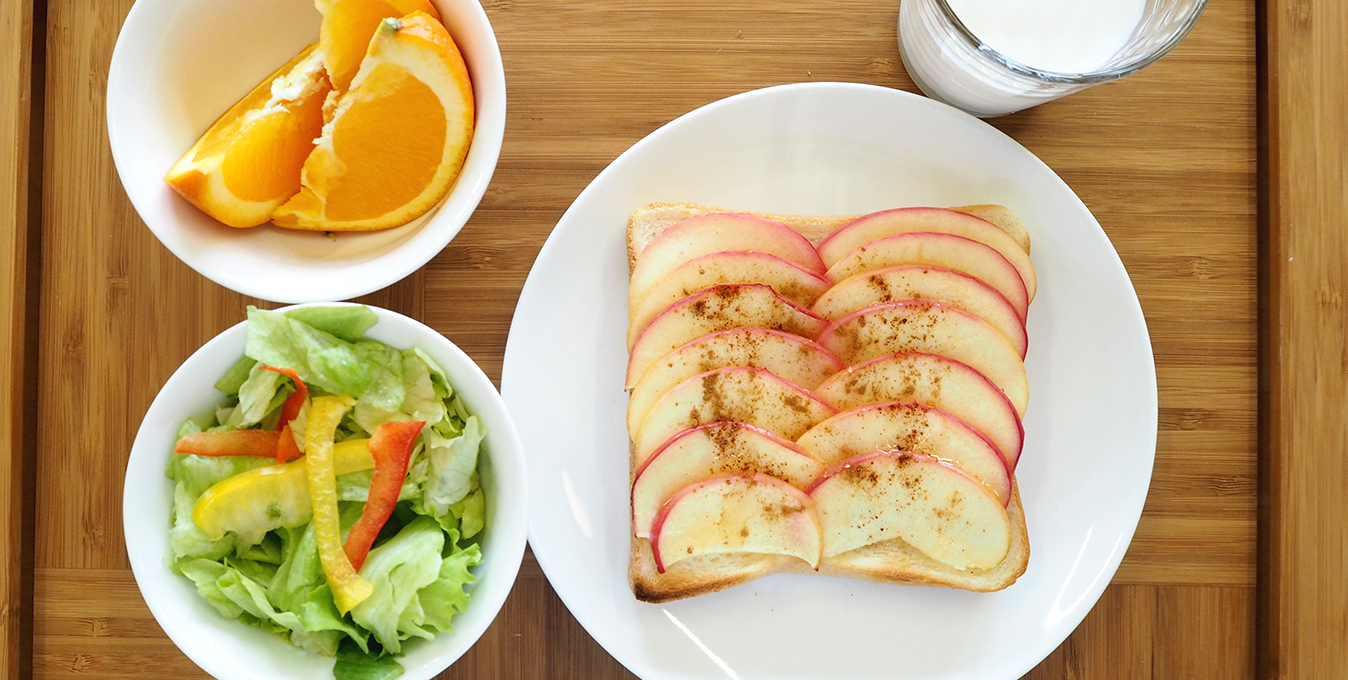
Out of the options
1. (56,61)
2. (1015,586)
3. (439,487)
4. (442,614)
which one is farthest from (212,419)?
(1015,586)

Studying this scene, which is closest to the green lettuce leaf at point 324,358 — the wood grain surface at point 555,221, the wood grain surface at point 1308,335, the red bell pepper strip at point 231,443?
the red bell pepper strip at point 231,443

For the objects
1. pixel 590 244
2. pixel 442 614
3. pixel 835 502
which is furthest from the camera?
pixel 590 244

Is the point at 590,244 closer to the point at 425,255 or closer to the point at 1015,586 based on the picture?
the point at 425,255

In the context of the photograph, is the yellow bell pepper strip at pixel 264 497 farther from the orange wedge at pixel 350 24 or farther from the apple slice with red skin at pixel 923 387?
the apple slice with red skin at pixel 923 387

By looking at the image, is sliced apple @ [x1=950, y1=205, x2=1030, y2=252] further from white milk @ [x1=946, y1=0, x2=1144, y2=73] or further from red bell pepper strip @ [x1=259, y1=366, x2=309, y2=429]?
red bell pepper strip @ [x1=259, y1=366, x2=309, y2=429]

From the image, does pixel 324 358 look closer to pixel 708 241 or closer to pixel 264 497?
pixel 264 497

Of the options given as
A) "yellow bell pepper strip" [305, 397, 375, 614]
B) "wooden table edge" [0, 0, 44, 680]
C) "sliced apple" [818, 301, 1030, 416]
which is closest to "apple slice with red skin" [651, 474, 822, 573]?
"sliced apple" [818, 301, 1030, 416]
